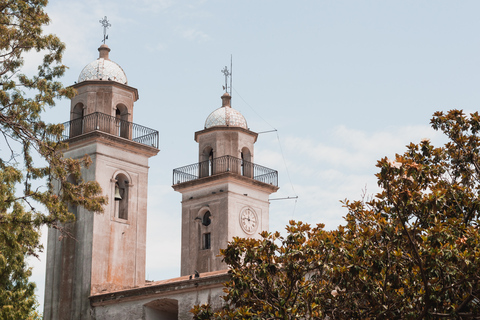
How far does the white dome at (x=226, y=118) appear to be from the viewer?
33.9 m

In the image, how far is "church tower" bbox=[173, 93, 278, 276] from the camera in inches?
1267

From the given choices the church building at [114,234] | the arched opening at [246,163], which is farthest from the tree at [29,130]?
the arched opening at [246,163]

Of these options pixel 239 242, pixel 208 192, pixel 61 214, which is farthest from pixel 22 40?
pixel 208 192

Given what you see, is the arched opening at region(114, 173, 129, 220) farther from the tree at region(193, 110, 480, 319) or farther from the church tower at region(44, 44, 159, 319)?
the tree at region(193, 110, 480, 319)

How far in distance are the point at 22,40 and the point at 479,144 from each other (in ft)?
35.3

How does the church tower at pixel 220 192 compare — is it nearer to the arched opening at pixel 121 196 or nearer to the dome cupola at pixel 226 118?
the dome cupola at pixel 226 118

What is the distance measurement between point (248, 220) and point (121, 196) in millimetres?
7680

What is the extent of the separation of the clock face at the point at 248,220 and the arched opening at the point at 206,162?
230 cm

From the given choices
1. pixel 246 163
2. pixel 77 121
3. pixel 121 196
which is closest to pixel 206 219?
pixel 246 163

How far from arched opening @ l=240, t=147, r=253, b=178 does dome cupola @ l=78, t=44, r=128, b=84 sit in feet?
24.4

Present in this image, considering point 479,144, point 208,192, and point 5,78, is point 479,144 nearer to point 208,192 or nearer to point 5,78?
point 5,78

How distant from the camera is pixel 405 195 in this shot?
10.9 meters

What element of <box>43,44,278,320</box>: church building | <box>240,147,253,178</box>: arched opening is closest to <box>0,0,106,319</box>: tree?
<box>43,44,278,320</box>: church building

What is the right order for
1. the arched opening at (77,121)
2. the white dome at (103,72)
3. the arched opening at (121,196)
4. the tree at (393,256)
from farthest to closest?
the white dome at (103,72) → the arched opening at (77,121) → the arched opening at (121,196) → the tree at (393,256)
